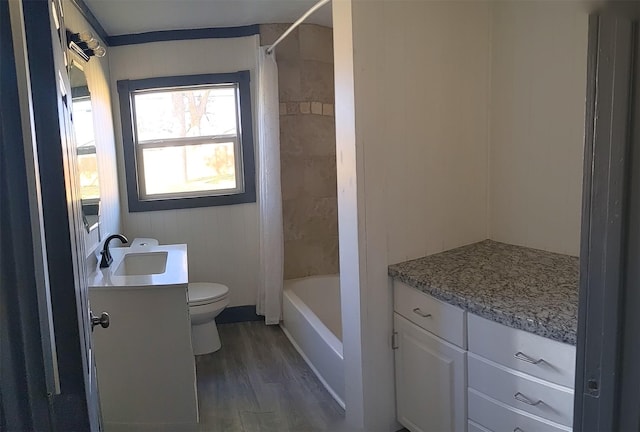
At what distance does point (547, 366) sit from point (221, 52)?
311cm

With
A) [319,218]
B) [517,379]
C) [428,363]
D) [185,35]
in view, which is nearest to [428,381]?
[428,363]

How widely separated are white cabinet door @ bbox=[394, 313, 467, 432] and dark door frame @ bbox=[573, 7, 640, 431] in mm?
1260

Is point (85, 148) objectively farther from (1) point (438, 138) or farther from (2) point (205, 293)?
(1) point (438, 138)

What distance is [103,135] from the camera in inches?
128

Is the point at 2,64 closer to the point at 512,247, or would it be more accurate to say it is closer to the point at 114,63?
the point at 512,247

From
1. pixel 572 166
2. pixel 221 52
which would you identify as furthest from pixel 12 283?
pixel 221 52

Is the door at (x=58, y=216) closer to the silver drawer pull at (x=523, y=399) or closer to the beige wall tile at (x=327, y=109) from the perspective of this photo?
the silver drawer pull at (x=523, y=399)

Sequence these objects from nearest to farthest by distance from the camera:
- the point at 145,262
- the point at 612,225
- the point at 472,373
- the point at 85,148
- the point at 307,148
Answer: the point at 612,225 < the point at 472,373 < the point at 85,148 < the point at 145,262 < the point at 307,148

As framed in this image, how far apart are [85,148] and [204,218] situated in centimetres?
134

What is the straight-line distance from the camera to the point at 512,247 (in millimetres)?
2418

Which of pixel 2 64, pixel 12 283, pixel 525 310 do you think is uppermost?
pixel 2 64

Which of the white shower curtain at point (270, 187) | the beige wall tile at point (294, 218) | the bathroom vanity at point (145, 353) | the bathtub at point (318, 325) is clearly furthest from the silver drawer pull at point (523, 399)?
the beige wall tile at point (294, 218)

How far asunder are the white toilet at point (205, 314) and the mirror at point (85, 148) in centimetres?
80

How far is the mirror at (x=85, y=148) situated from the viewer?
2475mm
